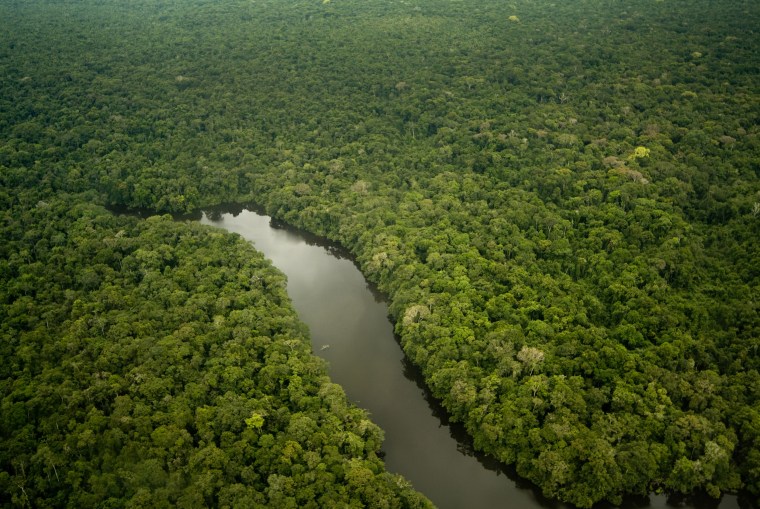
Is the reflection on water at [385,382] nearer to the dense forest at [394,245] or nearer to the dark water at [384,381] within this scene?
the dark water at [384,381]

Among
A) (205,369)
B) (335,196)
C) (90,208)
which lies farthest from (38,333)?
(335,196)

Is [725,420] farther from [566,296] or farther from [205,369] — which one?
[205,369]

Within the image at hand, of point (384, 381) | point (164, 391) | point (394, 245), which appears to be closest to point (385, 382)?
point (384, 381)

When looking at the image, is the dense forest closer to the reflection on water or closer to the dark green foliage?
the dark green foliage

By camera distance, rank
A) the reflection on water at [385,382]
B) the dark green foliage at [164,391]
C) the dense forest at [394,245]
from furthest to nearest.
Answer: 1. the reflection on water at [385,382]
2. the dense forest at [394,245]
3. the dark green foliage at [164,391]

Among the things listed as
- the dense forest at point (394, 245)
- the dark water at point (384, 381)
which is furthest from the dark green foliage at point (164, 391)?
the dark water at point (384, 381)

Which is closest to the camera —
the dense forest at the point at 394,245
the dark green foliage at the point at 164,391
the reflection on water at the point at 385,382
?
the dark green foliage at the point at 164,391
